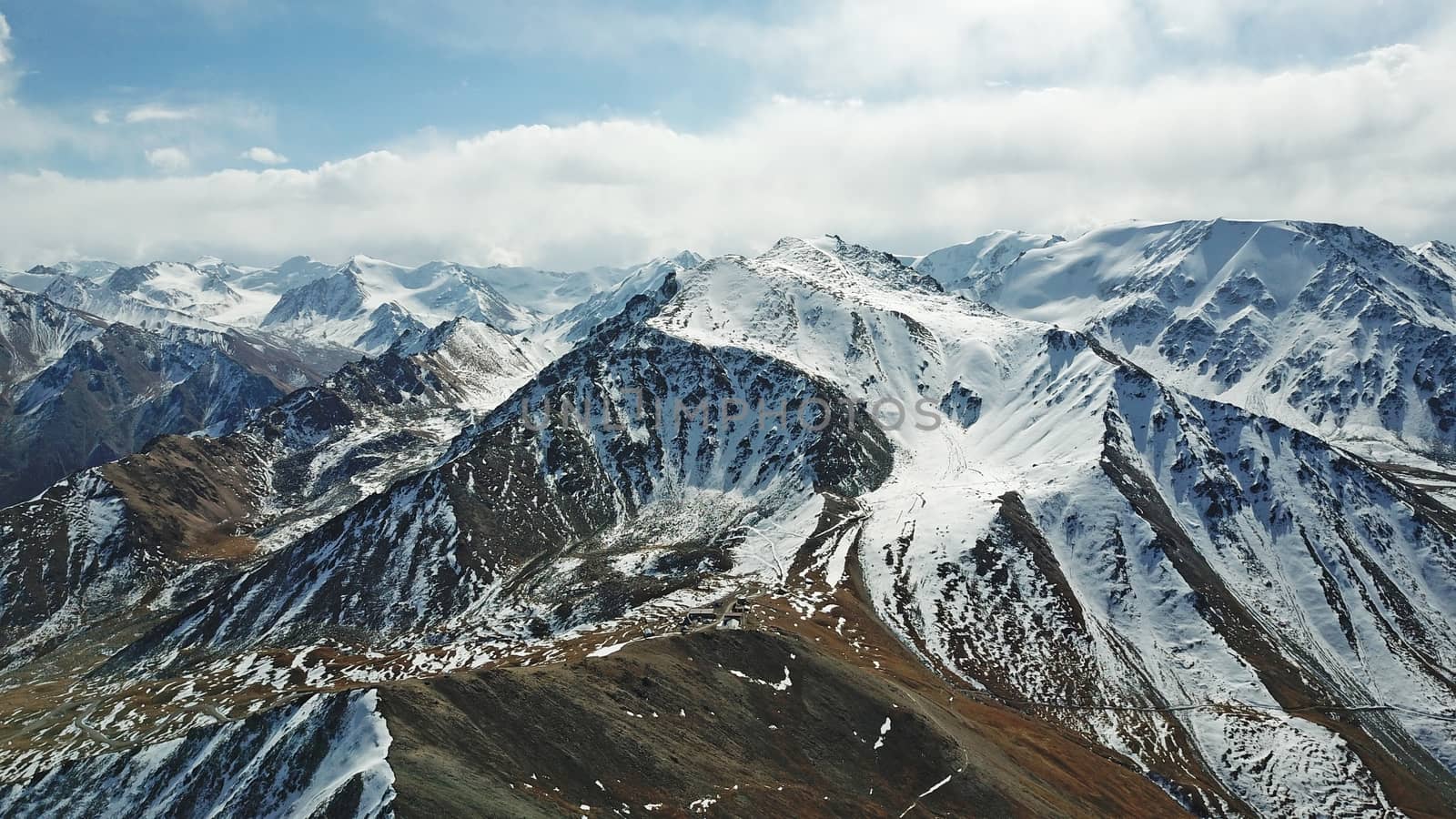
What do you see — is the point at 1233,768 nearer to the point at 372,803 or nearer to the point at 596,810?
the point at 596,810

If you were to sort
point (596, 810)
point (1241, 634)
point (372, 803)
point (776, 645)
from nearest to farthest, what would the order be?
1. point (372, 803)
2. point (596, 810)
3. point (776, 645)
4. point (1241, 634)

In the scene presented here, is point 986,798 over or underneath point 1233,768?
over

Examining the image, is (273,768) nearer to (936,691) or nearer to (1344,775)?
(936,691)

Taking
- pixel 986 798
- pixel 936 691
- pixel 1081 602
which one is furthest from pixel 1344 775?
pixel 986 798

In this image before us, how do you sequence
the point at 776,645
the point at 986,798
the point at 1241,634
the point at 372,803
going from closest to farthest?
1. the point at 372,803
2. the point at 986,798
3. the point at 776,645
4. the point at 1241,634

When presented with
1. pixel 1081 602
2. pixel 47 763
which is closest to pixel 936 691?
pixel 1081 602

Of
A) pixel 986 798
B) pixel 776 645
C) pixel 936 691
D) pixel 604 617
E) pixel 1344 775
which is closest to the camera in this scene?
pixel 986 798

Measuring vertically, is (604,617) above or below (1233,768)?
above

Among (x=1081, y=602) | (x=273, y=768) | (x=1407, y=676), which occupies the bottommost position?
(x=1407, y=676)

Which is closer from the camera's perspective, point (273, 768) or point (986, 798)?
point (273, 768)
